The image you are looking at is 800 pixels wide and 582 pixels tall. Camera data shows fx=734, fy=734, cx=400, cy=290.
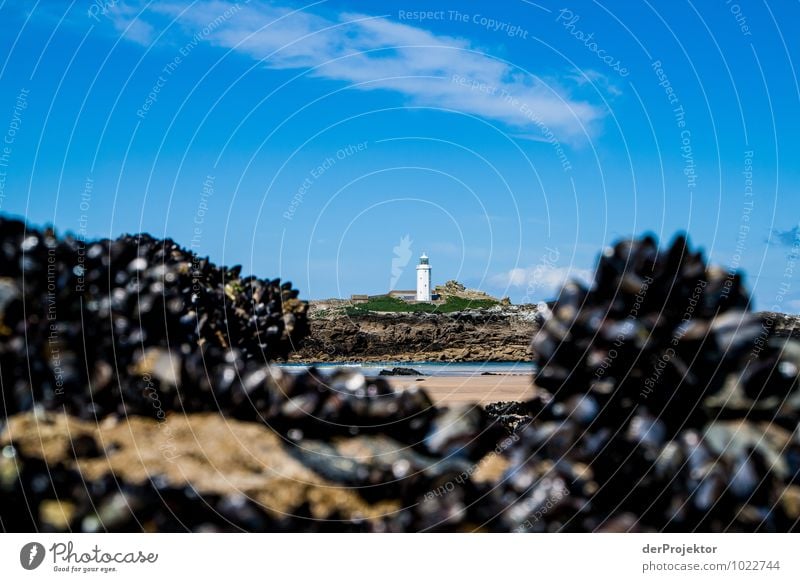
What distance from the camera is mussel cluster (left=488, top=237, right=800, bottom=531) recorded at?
9.35 ft

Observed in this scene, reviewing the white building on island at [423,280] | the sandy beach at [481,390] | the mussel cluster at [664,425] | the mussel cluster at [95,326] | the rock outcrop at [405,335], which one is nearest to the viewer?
the mussel cluster at [664,425]

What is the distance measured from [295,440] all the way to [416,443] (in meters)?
0.57

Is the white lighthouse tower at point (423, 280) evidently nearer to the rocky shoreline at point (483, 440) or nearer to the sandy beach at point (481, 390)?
the sandy beach at point (481, 390)

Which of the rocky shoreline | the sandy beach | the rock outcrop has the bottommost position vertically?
the rock outcrop

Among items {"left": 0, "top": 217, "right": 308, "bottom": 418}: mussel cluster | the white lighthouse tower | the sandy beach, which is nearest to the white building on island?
the white lighthouse tower

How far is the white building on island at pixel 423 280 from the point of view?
42.4 m

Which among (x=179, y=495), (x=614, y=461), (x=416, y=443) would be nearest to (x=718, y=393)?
(x=614, y=461)

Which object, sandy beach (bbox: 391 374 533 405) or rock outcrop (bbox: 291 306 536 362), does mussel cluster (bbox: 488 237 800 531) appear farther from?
rock outcrop (bbox: 291 306 536 362)

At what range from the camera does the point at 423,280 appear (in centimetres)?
4384

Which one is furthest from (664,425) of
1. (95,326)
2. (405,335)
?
(405,335)

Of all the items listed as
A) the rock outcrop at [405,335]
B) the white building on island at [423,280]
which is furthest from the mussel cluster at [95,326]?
the white building on island at [423,280]

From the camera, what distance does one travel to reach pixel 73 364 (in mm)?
3830

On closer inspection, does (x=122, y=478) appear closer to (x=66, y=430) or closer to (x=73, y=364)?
(x=66, y=430)

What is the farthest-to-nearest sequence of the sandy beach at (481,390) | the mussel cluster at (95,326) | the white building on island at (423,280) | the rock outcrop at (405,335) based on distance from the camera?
the white building on island at (423,280) < the rock outcrop at (405,335) < the sandy beach at (481,390) < the mussel cluster at (95,326)
